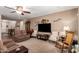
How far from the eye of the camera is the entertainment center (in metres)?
2.21

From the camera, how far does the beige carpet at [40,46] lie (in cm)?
219

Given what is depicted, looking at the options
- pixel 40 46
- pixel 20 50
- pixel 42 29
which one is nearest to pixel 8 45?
pixel 20 50

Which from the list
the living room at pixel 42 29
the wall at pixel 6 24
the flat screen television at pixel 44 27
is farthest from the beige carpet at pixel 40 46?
the wall at pixel 6 24

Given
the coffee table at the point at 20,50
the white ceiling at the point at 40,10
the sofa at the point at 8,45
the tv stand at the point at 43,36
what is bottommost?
the coffee table at the point at 20,50

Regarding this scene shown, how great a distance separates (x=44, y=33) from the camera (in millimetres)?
2223

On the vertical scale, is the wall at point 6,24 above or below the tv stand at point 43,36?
above

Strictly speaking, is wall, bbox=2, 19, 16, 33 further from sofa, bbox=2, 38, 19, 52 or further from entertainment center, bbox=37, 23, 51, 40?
entertainment center, bbox=37, 23, 51, 40

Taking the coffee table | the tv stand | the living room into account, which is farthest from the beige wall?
the coffee table

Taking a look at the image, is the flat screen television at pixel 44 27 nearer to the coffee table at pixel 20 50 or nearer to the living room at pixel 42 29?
the living room at pixel 42 29

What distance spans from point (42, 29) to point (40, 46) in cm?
33

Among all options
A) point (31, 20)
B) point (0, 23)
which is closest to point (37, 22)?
point (31, 20)

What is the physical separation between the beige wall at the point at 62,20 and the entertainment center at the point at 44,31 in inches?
3.3
